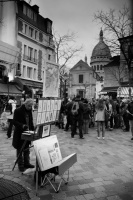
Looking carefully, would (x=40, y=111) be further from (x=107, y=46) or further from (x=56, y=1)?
(x=107, y=46)

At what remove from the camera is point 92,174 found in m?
4.49

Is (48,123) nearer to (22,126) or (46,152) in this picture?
(46,152)

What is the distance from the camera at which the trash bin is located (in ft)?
9.41

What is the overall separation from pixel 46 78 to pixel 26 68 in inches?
960

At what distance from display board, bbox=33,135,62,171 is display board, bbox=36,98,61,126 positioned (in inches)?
15.5

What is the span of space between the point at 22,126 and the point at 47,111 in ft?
3.88

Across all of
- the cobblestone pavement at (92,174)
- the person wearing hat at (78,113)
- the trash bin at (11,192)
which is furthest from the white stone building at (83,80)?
the trash bin at (11,192)

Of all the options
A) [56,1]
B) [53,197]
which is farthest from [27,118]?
[56,1]

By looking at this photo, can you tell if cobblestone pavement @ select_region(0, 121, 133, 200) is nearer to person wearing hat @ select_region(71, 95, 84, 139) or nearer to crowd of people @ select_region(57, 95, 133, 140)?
person wearing hat @ select_region(71, 95, 84, 139)

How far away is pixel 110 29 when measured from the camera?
60.6ft

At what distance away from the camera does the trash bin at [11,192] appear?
2867mm

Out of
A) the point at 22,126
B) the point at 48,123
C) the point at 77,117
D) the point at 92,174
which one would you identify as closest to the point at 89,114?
the point at 77,117

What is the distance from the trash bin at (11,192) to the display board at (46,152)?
1.84 ft

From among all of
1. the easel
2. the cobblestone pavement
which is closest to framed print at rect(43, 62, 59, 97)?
the easel
